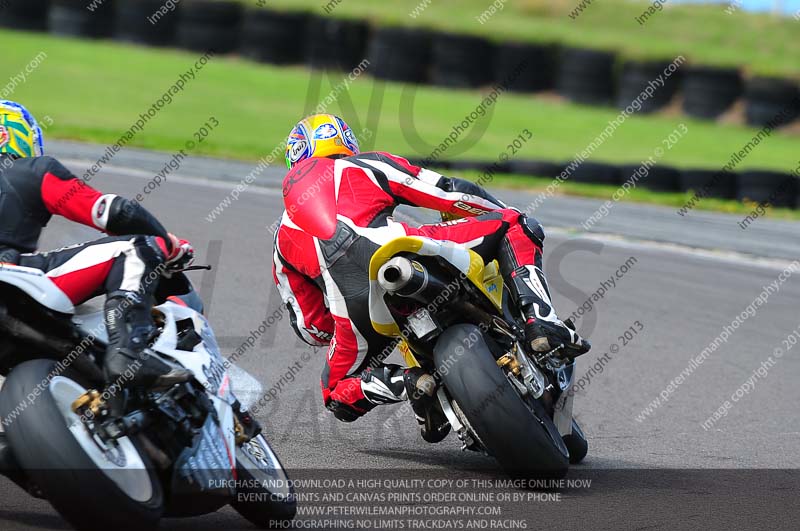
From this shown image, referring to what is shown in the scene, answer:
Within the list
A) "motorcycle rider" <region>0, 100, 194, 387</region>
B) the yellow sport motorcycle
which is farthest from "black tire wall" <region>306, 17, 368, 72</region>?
"motorcycle rider" <region>0, 100, 194, 387</region>

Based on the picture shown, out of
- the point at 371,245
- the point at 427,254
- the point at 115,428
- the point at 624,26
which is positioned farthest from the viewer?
the point at 624,26

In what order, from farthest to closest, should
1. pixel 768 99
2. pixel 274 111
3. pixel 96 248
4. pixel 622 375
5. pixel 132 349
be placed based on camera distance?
pixel 768 99
pixel 274 111
pixel 622 375
pixel 96 248
pixel 132 349

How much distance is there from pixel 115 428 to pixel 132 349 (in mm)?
305

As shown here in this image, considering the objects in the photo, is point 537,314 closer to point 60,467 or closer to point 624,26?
point 60,467

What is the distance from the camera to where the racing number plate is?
487 cm

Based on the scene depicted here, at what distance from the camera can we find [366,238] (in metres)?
5.04

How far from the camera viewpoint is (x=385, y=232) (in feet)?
16.5

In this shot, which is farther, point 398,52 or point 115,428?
point 398,52

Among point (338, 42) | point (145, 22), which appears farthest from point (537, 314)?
point (145, 22)

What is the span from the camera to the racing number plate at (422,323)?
487 cm

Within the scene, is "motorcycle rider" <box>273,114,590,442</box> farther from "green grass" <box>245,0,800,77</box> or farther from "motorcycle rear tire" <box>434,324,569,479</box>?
"green grass" <box>245,0,800,77</box>

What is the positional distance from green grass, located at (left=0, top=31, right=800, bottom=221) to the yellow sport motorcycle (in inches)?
437

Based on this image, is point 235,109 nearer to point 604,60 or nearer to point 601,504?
point 604,60

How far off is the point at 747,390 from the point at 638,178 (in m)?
8.64
